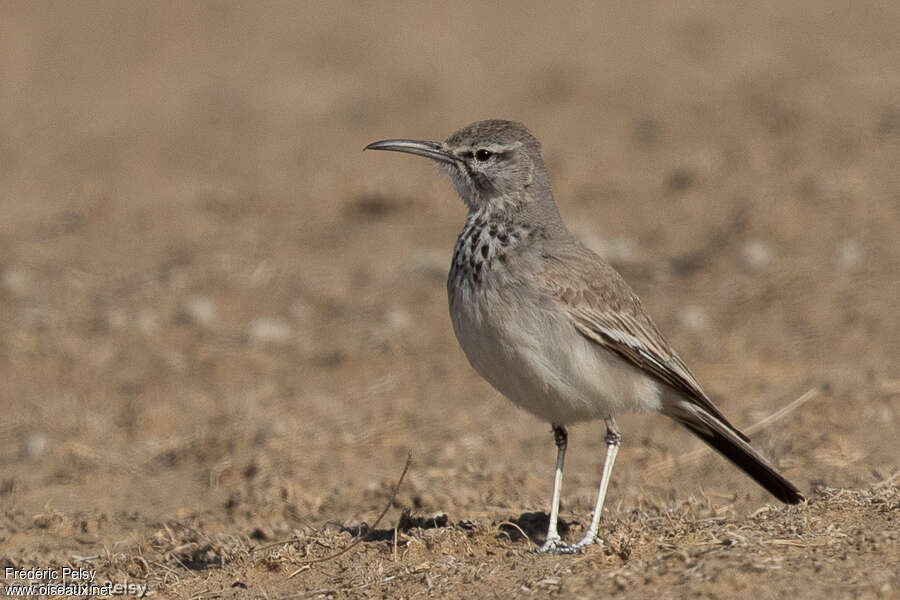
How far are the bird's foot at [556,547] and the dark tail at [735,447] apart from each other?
0.96 meters

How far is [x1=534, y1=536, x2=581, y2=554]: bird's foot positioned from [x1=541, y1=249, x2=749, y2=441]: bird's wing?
35.4 inches

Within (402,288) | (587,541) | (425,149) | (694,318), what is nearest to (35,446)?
(402,288)

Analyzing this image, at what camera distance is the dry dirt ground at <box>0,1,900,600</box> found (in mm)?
5773

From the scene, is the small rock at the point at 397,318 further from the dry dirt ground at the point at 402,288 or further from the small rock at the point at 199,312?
the small rock at the point at 199,312

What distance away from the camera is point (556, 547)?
5539 mm

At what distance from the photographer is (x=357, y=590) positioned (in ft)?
16.9

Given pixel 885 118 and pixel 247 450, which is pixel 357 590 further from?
pixel 885 118

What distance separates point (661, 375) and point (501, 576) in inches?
54.6

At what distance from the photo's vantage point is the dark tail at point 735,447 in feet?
19.9

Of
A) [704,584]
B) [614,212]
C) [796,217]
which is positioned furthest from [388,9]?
[704,584]

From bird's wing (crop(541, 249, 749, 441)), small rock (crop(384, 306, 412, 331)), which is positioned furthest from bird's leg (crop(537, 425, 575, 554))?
small rock (crop(384, 306, 412, 331))

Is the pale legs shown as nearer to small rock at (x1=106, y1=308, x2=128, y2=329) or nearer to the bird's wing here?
the bird's wing

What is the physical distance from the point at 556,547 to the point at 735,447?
1.20m

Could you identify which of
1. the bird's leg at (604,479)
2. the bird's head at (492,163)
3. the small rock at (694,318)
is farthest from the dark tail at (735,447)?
the small rock at (694,318)
